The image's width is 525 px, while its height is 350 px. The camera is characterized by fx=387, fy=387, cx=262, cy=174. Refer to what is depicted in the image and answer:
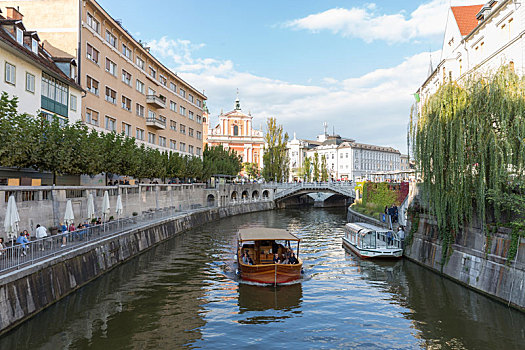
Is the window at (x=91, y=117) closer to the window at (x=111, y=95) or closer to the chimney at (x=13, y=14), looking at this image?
the window at (x=111, y=95)

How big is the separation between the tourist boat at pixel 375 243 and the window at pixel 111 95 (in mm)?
29496

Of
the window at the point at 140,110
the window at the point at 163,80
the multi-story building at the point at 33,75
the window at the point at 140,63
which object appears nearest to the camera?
the multi-story building at the point at 33,75

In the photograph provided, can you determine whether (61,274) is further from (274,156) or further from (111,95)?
(274,156)

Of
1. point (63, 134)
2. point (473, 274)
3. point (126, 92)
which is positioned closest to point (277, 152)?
point (126, 92)

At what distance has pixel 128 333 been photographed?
14.6 metres

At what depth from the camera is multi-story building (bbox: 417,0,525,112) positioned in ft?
90.1

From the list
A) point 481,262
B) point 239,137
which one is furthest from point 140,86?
point 239,137

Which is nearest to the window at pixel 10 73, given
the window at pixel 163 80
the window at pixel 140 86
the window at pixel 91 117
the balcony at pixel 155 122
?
the window at pixel 91 117

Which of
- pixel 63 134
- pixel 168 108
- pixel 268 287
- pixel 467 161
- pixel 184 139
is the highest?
pixel 168 108

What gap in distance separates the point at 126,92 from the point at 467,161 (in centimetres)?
3891

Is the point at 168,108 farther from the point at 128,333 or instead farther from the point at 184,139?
the point at 128,333

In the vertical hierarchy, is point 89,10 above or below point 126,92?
above

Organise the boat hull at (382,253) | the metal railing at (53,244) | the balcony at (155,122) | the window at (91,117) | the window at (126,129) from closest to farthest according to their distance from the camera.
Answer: the metal railing at (53,244) → the boat hull at (382,253) → the window at (91,117) → the window at (126,129) → the balcony at (155,122)

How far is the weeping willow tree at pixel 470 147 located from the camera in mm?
18067
